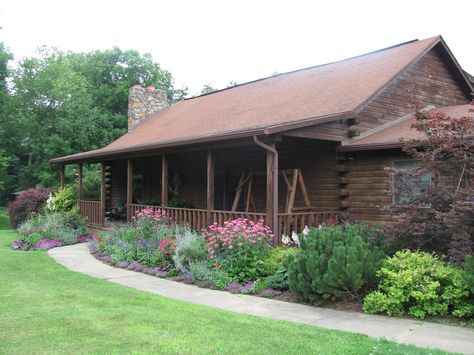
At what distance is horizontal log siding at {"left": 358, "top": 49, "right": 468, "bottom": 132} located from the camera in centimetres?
1184

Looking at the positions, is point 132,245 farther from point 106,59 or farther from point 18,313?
point 106,59

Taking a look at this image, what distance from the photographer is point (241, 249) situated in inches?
340

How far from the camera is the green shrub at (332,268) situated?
6582 millimetres

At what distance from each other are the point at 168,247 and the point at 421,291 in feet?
18.1

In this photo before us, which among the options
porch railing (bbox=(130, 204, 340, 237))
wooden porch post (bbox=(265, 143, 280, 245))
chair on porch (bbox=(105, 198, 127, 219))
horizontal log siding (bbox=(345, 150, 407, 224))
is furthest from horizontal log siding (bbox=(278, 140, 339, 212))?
chair on porch (bbox=(105, 198, 127, 219))

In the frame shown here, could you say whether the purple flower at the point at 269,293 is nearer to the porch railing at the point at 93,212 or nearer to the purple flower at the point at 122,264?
the purple flower at the point at 122,264

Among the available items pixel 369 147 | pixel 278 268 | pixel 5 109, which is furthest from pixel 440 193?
pixel 5 109

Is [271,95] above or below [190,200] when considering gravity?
above

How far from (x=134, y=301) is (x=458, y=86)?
12145mm

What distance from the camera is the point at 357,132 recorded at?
1120 centimetres

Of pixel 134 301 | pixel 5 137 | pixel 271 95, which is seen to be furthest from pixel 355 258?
pixel 5 137

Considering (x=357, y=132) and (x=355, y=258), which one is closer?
(x=355, y=258)

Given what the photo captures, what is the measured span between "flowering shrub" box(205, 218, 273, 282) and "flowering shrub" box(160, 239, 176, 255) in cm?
109

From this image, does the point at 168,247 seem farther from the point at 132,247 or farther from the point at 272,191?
the point at 272,191
